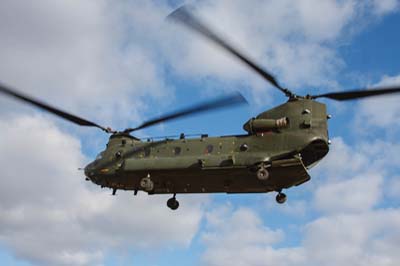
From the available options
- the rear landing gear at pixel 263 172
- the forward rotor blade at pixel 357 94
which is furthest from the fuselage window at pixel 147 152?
the forward rotor blade at pixel 357 94

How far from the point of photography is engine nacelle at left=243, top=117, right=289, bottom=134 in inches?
1092

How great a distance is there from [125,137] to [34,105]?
5.34m

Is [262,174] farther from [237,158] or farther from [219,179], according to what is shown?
[219,179]

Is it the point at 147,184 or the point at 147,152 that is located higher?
the point at 147,152

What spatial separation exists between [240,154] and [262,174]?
5.53 feet

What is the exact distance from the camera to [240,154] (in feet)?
90.9

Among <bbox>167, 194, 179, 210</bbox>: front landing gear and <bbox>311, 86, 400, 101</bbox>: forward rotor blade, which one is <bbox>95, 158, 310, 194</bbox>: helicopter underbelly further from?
<bbox>311, 86, 400, 101</bbox>: forward rotor blade

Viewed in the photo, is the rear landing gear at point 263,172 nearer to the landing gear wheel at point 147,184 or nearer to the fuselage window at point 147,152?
the landing gear wheel at point 147,184

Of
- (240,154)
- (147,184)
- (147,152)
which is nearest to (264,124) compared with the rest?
(240,154)

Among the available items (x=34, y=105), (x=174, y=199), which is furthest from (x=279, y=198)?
(x=34, y=105)

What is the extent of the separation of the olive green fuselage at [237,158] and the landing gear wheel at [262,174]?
354 millimetres

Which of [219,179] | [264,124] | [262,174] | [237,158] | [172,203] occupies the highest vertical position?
[264,124]

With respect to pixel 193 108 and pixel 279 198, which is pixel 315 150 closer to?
pixel 279 198

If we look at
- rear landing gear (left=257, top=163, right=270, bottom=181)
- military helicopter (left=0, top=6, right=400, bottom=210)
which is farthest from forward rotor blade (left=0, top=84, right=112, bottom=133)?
rear landing gear (left=257, top=163, right=270, bottom=181)
